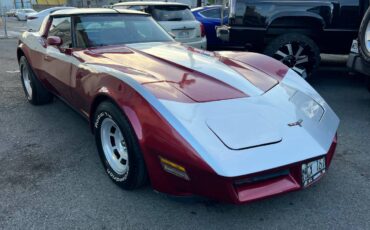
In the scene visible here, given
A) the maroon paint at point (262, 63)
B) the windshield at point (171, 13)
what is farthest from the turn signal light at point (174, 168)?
the windshield at point (171, 13)

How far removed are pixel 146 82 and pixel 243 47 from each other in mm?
3889

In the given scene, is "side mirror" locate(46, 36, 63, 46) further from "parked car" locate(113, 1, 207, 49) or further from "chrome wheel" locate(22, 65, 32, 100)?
"parked car" locate(113, 1, 207, 49)

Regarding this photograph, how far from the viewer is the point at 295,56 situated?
5668 millimetres

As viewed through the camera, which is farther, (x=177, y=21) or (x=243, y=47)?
(x=177, y=21)

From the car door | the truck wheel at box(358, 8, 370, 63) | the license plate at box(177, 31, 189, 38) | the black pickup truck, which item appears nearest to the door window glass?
the car door

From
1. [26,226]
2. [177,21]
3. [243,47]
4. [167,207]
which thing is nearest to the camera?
[26,226]

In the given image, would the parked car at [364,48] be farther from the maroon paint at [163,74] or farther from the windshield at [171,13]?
the windshield at [171,13]

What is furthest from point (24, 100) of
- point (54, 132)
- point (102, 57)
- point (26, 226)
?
point (26, 226)

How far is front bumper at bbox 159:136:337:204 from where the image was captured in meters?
2.00

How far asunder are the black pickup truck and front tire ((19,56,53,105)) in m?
3.13

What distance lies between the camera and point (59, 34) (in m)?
4.00

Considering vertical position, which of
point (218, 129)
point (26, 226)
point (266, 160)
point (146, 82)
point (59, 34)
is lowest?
point (26, 226)

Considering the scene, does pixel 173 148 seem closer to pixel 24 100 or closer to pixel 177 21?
pixel 24 100

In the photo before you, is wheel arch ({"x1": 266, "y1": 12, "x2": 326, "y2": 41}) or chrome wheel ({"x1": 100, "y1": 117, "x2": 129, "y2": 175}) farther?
wheel arch ({"x1": 266, "y1": 12, "x2": 326, "y2": 41})
